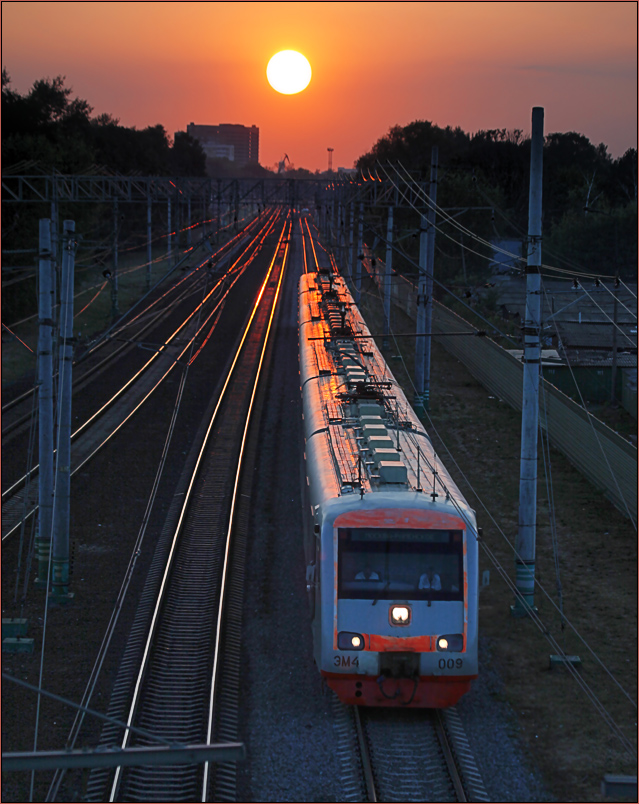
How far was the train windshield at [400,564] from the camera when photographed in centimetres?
1161

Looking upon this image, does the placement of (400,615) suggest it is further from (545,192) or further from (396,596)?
(545,192)

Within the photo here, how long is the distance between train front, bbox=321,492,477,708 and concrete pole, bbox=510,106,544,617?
A: 3445 millimetres

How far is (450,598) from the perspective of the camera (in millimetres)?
11602

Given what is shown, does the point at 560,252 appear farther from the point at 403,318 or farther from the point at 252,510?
the point at 252,510

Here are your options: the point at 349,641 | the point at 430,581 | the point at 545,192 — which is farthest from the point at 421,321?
the point at 545,192

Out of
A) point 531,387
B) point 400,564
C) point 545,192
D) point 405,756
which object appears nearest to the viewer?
point 405,756

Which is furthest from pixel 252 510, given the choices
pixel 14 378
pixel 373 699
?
pixel 14 378

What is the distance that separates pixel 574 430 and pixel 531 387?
8519 millimetres

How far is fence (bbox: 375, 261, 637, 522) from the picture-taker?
786 inches

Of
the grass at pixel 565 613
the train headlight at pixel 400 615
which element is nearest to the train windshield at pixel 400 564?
the train headlight at pixel 400 615

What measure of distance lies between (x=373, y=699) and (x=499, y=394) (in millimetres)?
21279

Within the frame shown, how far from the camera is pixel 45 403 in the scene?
53.3 feet

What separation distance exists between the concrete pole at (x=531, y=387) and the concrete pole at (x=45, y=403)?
7.86 metres

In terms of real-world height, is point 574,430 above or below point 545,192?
below
